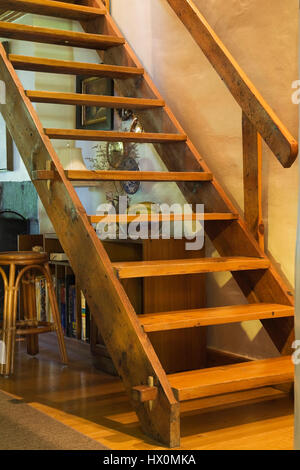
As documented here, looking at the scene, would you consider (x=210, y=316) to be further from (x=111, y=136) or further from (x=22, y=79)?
(x=22, y=79)

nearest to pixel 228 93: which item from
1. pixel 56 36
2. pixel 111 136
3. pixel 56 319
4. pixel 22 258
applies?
pixel 111 136

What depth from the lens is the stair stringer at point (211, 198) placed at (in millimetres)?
3359

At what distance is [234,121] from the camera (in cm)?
378

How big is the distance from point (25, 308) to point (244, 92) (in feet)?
6.89

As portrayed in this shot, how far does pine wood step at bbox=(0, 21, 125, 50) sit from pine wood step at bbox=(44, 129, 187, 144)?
0.81 metres

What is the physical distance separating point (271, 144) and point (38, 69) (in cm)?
162

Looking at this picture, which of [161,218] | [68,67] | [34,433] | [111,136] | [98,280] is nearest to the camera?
[34,433]

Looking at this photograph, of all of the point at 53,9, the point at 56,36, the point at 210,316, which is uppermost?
the point at 53,9

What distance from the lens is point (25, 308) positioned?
4.43 metres

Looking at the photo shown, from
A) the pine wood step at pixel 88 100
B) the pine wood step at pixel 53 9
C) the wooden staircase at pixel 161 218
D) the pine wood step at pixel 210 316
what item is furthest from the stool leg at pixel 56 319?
the pine wood step at pixel 53 9

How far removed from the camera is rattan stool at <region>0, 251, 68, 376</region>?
153 inches

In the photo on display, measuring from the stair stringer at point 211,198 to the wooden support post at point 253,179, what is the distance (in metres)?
0.05

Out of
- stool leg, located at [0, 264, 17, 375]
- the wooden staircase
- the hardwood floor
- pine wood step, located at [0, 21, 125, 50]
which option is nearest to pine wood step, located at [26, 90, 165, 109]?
the wooden staircase
